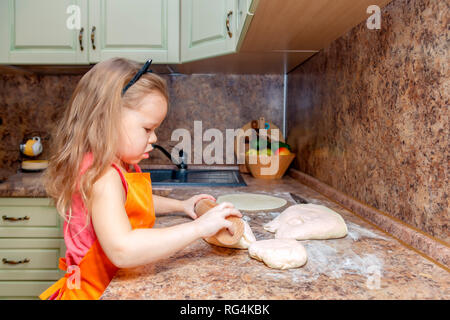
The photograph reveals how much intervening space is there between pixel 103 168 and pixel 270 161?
1.16m

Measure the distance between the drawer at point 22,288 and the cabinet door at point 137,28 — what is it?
115 centimetres

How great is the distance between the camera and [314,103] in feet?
4.80

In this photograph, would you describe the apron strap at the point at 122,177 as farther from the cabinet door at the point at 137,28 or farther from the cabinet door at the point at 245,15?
the cabinet door at the point at 137,28

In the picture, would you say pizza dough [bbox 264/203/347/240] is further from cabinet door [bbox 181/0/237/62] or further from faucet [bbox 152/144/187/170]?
faucet [bbox 152/144/187/170]

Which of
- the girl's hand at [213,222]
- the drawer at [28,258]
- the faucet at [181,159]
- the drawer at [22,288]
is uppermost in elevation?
the faucet at [181,159]

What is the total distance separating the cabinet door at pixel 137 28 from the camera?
5.34 ft

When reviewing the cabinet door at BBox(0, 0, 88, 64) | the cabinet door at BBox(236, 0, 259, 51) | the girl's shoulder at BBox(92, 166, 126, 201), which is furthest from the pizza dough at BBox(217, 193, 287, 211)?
the cabinet door at BBox(0, 0, 88, 64)

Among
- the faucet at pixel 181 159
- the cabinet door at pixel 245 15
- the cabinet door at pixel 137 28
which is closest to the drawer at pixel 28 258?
the faucet at pixel 181 159

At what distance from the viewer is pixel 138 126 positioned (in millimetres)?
675

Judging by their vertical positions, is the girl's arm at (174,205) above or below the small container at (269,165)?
below
